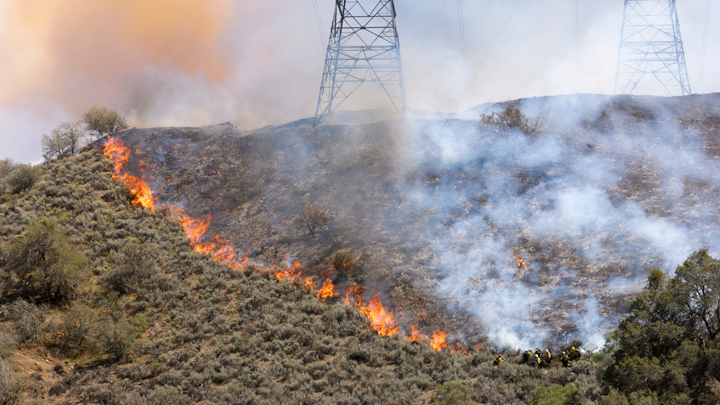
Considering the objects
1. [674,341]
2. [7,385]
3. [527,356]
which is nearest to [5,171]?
[7,385]

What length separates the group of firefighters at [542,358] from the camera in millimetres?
17375

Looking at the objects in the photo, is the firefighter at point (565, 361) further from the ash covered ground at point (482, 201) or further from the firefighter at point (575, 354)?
the ash covered ground at point (482, 201)

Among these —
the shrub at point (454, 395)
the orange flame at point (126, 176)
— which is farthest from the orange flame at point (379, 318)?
the orange flame at point (126, 176)

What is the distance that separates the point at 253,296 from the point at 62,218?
1660 cm

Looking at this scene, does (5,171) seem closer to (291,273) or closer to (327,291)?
(291,273)

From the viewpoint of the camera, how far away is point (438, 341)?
2025 cm

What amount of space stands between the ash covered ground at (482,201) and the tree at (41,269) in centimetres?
1006

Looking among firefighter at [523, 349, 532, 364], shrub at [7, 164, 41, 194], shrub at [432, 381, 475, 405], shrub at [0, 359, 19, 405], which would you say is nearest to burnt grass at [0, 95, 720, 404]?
firefighter at [523, 349, 532, 364]

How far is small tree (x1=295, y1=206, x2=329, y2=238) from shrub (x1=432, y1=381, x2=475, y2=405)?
16.1 meters

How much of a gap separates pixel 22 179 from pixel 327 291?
2752cm

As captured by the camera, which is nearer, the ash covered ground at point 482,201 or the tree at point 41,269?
the ash covered ground at point 482,201

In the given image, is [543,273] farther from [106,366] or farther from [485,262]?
[106,366]

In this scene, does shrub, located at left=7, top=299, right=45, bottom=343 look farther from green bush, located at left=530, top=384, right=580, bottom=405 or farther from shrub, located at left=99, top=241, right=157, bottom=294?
green bush, located at left=530, top=384, right=580, bottom=405

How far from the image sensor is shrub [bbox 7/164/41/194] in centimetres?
3106
